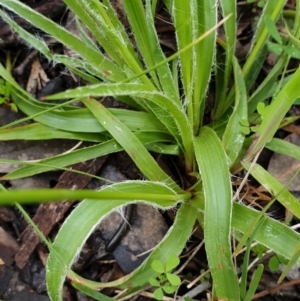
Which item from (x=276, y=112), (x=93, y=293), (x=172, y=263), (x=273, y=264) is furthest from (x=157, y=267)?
(x=276, y=112)

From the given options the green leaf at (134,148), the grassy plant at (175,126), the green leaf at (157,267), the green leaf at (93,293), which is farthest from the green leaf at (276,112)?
the green leaf at (93,293)

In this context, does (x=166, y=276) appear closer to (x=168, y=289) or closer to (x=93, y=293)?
(x=168, y=289)

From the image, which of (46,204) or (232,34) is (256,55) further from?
(46,204)

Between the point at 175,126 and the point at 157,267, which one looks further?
the point at 175,126

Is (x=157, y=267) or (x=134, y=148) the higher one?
(x=134, y=148)


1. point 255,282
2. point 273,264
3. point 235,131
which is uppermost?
point 235,131

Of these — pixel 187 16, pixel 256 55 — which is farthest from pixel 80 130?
pixel 256 55

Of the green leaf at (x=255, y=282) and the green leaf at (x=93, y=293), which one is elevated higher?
the green leaf at (x=93, y=293)

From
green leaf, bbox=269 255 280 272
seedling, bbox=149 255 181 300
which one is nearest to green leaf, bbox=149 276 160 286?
seedling, bbox=149 255 181 300

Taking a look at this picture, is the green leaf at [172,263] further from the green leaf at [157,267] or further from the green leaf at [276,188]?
the green leaf at [276,188]

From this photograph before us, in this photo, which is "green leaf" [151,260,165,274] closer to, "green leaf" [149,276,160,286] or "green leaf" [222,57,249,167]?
"green leaf" [149,276,160,286]
